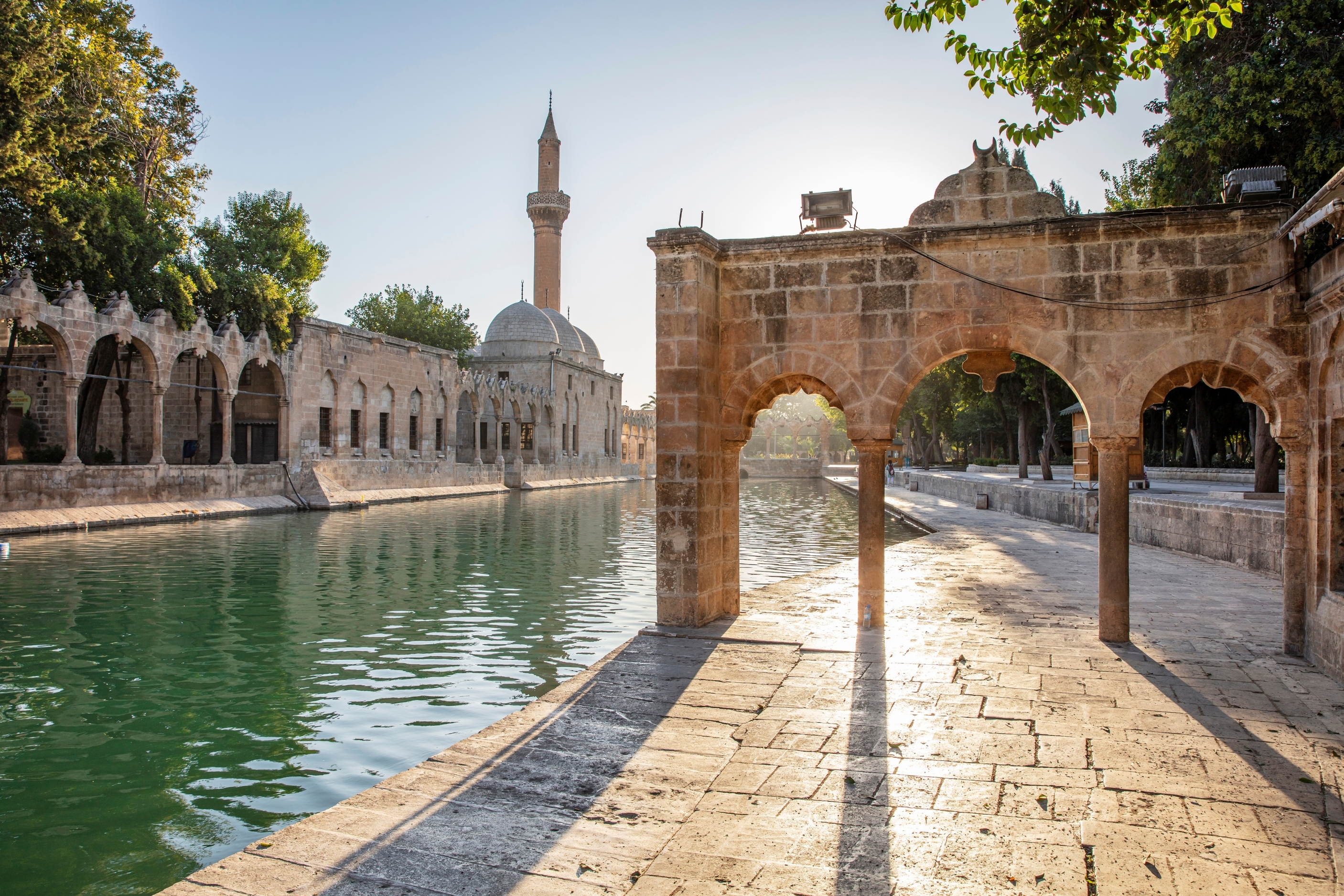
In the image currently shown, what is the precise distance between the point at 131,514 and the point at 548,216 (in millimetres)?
37387

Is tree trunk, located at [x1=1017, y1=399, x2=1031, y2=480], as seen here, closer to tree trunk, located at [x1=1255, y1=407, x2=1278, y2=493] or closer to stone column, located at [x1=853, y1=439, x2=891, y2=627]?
tree trunk, located at [x1=1255, y1=407, x2=1278, y2=493]

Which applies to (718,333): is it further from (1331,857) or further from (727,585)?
(1331,857)

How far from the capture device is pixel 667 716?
16.5 ft

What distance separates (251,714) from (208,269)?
73.4 ft

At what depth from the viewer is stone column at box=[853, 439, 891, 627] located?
7.46 meters

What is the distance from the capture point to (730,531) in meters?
8.02

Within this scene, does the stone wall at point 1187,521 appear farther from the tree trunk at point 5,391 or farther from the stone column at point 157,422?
the tree trunk at point 5,391

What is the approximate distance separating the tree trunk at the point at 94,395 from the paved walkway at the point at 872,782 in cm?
2206

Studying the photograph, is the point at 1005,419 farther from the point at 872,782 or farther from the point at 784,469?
the point at 872,782

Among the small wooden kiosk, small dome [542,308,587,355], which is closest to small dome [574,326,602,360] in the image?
small dome [542,308,587,355]

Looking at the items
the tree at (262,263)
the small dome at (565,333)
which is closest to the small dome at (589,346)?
the small dome at (565,333)

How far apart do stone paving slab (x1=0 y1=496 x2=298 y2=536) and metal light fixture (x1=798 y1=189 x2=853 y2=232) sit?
16555 millimetres

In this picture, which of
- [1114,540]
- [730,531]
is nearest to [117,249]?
[730,531]

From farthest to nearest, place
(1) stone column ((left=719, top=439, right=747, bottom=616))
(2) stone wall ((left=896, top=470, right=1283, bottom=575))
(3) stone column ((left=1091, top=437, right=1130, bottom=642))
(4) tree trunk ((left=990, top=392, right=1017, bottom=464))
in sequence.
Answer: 1. (4) tree trunk ((left=990, top=392, right=1017, bottom=464))
2. (2) stone wall ((left=896, top=470, right=1283, bottom=575))
3. (1) stone column ((left=719, top=439, right=747, bottom=616))
4. (3) stone column ((left=1091, top=437, right=1130, bottom=642))
